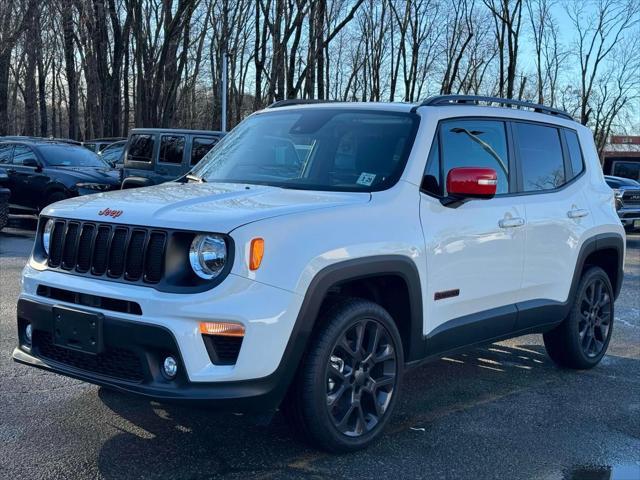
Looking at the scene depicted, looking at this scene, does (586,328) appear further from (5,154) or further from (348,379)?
(5,154)

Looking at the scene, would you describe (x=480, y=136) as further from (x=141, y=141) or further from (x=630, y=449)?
(x=141, y=141)

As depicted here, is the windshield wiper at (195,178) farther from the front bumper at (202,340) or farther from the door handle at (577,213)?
the door handle at (577,213)

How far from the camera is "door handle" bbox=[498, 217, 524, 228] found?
479cm

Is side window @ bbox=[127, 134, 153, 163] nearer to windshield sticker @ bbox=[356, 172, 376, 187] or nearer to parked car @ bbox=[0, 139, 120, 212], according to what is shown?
parked car @ bbox=[0, 139, 120, 212]

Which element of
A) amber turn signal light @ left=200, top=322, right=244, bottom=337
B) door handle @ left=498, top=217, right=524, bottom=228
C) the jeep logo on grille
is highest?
the jeep logo on grille

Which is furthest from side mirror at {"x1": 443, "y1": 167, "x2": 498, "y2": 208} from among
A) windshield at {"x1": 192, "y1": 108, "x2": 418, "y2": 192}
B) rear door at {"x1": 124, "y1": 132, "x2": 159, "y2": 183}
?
rear door at {"x1": 124, "y1": 132, "x2": 159, "y2": 183}

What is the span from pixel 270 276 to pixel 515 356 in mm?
3564

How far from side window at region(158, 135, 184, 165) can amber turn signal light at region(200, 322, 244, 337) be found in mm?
10507

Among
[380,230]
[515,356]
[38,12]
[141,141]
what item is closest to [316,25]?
[38,12]

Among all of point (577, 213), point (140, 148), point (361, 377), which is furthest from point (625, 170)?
point (361, 377)

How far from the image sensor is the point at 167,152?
13695 mm

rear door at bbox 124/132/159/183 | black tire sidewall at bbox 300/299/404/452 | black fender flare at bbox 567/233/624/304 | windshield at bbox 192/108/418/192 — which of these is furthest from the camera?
rear door at bbox 124/132/159/183

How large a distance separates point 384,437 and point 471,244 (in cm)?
127

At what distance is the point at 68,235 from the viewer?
391 centimetres
